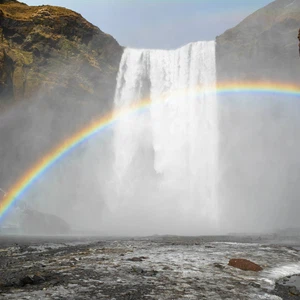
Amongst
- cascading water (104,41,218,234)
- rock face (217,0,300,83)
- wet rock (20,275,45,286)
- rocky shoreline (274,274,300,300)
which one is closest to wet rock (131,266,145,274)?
wet rock (20,275,45,286)

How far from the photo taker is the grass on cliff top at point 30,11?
183ft

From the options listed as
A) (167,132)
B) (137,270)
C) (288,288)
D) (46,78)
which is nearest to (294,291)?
(288,288)

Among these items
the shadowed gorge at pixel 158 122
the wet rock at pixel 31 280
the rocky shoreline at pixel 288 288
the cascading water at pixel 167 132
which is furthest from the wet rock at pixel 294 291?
A: the cascading water at pixel 167 132

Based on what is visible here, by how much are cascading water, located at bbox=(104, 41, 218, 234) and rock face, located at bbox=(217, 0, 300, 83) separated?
10.1 feet

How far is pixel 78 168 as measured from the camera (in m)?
58.5

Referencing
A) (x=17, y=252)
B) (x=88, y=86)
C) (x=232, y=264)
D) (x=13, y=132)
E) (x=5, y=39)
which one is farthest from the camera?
(x=88, y=86)

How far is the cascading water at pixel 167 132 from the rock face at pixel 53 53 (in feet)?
14.6

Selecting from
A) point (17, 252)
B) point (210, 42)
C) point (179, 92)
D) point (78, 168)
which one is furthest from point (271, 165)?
point (17, 252)

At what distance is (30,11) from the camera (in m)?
57.7

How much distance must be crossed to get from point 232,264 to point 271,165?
48.5 metres

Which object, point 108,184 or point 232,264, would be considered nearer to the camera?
point 232,264

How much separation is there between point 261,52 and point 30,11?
39.3 metres

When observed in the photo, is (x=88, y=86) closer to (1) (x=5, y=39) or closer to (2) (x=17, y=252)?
(1) (x=5, y=39)

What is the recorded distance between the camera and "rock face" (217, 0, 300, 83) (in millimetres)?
57000
